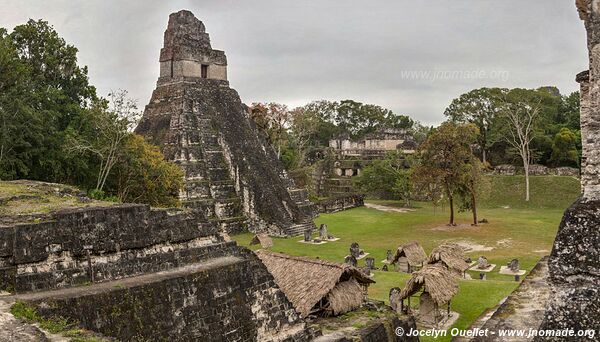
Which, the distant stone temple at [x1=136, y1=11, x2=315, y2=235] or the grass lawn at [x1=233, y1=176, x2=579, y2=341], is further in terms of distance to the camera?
the distant stone temple at [x1=136, y1=11, x2=315, y2=235]

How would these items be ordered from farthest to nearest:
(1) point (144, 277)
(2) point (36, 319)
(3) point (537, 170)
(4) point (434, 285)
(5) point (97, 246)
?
(3) point (537, 170) → (4) point (434, 285) → (1) point (144, 277) → (5) point (97, 246) → (2) point (36, 319)

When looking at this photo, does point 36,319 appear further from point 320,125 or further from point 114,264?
point 320,125

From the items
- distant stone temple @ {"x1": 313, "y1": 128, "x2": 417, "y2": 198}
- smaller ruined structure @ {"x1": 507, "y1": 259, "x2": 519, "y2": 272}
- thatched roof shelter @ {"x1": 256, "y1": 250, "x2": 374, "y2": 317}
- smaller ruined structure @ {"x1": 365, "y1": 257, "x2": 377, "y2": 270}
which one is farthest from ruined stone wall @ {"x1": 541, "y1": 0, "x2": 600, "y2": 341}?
distant stone temple @ {"x1": 313, "y1": 128, "x2": 417, "y2": 198}

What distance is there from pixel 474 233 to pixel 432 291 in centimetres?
1361

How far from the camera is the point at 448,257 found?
12703mm

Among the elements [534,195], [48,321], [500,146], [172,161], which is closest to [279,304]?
[48,321]

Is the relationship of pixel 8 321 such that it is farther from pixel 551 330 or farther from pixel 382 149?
pixel 382 149

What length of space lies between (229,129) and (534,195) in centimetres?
2279

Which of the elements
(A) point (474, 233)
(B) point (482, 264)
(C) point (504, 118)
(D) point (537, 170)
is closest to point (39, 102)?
(B) point (482, 264)

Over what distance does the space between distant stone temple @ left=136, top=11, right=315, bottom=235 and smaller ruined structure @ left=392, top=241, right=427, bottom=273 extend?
27.7 feet

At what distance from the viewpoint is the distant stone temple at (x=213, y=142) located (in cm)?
2316

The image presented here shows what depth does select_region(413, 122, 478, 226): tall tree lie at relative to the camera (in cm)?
2414

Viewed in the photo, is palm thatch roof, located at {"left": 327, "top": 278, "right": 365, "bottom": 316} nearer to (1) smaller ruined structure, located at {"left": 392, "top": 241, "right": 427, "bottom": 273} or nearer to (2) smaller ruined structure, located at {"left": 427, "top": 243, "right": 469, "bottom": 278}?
(2) smaller ruined structure, located at {"left": 427, "top": 243, "right": 469, "bottom": 278}

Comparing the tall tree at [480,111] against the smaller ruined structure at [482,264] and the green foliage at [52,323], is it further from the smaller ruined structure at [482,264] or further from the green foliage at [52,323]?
the green foliage at [52,323]
